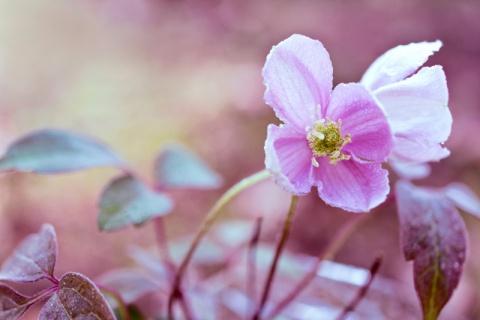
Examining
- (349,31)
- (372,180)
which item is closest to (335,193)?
(372,180)

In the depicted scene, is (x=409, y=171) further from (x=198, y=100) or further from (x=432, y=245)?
(x=198, y=100)

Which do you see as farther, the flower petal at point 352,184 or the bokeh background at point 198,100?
the bokeh background at point 198,100

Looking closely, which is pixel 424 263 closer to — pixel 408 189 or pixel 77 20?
pixel 408 189

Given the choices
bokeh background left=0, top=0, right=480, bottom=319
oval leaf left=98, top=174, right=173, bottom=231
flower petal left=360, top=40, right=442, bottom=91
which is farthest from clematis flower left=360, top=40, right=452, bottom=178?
bokeh background left=0, top=0, right=480, bottom=319

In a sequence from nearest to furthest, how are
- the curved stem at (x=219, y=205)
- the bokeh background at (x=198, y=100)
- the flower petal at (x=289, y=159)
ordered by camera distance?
the flower petal at (x=289, y=159) < the curved stem at (x=219, y=205) < the bokeh background at (x=198, y=100)

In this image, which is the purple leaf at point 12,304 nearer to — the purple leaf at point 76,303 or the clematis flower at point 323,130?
the purple leaf at point 76,303

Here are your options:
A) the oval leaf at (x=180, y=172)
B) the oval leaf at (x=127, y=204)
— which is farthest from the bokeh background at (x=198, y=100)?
the oval leaf at (x=127, y=204)

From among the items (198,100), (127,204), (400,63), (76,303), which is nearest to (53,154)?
(127,204)
